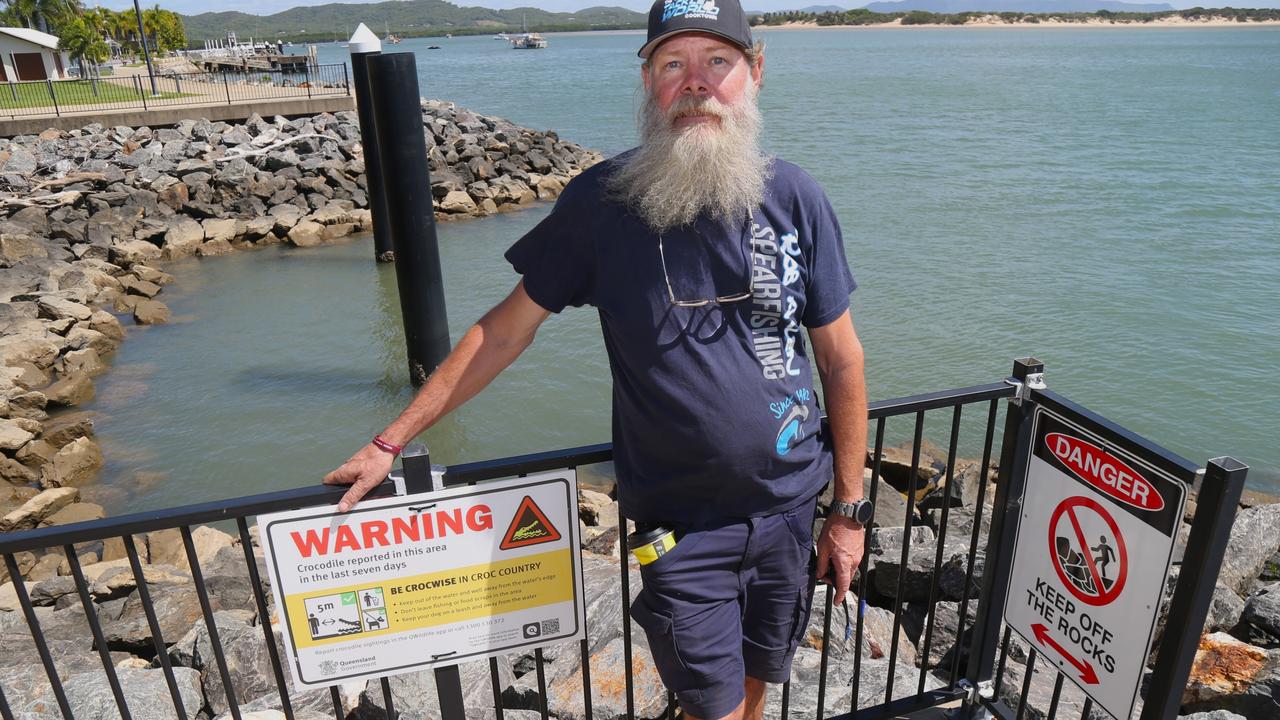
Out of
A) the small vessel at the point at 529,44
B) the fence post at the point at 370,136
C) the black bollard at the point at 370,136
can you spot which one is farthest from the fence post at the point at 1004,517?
the small vessel at the point at 529,44

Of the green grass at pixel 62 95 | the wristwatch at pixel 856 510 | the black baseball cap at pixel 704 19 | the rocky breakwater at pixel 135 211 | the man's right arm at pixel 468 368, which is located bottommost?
the rocky breakwater at pixel 135 211

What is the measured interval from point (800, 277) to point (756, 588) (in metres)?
0.84

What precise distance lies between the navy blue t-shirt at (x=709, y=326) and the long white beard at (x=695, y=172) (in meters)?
0.04

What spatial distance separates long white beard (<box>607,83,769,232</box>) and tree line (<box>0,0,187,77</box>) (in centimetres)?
3691

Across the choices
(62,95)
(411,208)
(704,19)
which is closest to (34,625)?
(704,19)

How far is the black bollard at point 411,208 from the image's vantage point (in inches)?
354

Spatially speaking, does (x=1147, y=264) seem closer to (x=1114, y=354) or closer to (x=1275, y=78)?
(x=1114, y=354)

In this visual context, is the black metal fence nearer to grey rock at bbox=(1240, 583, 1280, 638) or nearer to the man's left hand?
the man's left hand

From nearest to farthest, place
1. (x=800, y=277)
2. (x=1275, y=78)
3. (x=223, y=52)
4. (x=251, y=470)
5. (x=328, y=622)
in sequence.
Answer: (x=800, y=277)
(x=328, y=622)
(x=251, y=470)
(x=1275, y=78)
(x=223, y=52)

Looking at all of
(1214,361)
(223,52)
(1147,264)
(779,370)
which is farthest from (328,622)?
(223,52)

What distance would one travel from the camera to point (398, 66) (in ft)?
29.1

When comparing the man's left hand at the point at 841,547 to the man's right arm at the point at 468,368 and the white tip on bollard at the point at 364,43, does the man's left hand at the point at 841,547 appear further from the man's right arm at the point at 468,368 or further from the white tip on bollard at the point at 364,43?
the white tip on bollard at the point at 364,43

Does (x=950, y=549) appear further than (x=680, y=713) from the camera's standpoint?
Yes

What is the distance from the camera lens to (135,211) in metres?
16.3
